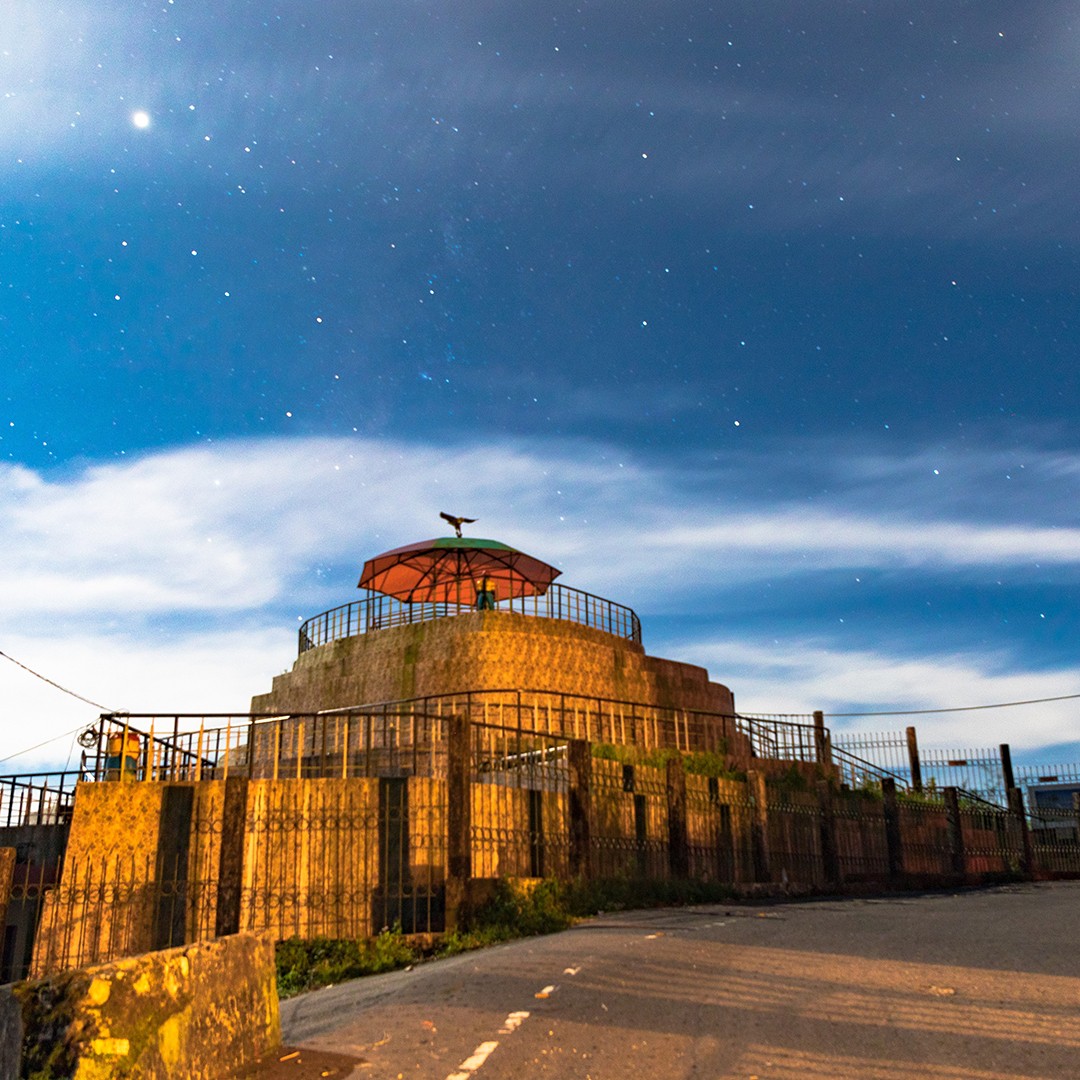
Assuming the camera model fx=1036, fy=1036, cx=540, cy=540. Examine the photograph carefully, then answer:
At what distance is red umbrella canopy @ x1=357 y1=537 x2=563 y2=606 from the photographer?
1072 inches

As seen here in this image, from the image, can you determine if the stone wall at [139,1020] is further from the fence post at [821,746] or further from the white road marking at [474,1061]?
the fence post at [821,746]

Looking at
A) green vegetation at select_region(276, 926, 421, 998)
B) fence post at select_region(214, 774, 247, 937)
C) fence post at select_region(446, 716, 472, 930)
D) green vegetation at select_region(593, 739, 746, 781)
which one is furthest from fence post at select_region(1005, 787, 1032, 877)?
fence post at select_region(214, 774, 247, 937)

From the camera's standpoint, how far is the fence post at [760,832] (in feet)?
62.5

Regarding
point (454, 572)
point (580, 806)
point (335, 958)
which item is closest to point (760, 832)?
point (580, 806)

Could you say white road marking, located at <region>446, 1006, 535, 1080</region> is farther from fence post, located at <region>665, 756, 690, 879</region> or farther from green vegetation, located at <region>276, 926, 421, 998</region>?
fence post, located at <region>665, 756, 690, 879</region>

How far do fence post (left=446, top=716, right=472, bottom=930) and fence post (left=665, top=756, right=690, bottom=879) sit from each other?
4.66m

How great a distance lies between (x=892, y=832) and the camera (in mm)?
22875

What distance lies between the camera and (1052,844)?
30.4 metres

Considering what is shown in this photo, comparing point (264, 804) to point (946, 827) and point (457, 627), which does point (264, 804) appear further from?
point (946, 827)

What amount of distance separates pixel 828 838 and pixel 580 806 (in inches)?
303

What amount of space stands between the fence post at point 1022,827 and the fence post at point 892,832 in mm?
5981

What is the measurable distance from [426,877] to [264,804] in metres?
2.47

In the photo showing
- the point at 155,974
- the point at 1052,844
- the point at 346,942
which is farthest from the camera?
the point at 1052,844

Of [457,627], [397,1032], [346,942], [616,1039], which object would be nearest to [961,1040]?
[616,1039]
